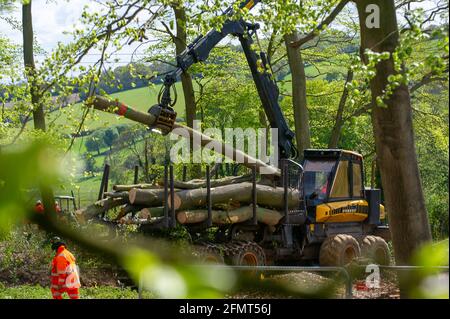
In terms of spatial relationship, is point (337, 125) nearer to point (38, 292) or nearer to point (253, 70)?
point (253, 70)

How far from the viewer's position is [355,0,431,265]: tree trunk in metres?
7.19

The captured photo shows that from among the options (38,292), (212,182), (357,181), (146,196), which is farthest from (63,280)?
(357,181)

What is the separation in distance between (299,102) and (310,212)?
308 inches

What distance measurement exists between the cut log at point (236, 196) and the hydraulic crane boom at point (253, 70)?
1.75m

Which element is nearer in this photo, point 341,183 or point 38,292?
point 38,292

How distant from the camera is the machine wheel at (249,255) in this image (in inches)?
570

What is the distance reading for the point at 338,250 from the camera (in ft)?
53.8

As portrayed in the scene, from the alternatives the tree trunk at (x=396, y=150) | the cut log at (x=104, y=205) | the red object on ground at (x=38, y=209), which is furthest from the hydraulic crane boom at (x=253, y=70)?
the red object on ground at (x=38, y=209)

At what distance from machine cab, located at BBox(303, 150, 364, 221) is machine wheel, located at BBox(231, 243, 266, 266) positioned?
1.96m

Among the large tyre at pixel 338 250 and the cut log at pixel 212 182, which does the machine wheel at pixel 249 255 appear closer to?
the cut log at pixel 212 182

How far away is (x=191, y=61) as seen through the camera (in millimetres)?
17031

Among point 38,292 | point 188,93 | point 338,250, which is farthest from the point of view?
point 188,93

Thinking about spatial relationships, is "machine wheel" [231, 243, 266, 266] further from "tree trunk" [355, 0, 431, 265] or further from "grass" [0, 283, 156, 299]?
"tree trunk" [355, 0, 431, 265]

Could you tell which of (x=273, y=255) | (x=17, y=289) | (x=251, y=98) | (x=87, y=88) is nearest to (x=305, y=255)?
(x=273, y=255)
